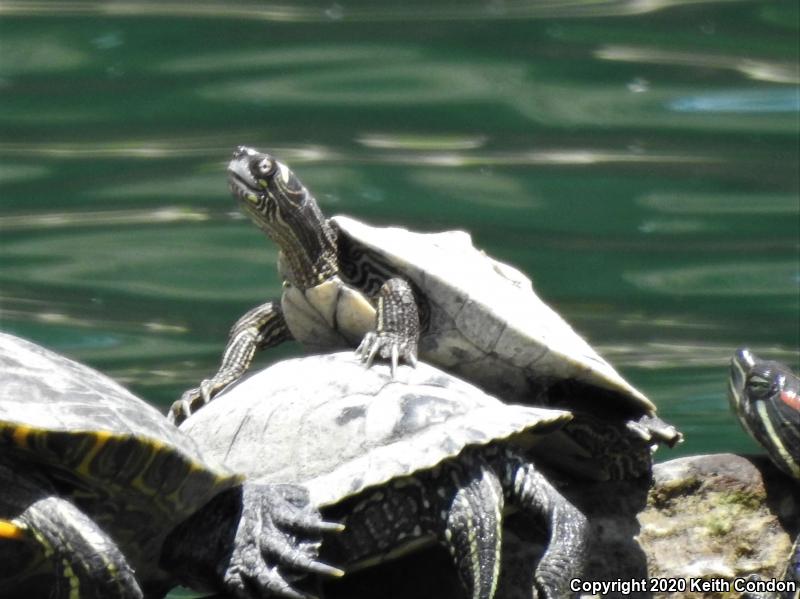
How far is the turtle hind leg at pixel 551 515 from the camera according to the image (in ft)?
9.32

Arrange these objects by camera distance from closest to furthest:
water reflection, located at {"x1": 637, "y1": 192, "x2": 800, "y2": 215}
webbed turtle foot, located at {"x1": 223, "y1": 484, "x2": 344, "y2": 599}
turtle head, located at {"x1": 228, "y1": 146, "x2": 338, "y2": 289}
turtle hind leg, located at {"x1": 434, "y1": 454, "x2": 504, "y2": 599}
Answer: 1. webbed turtle foot, located at {"x1": 223, "y1": 484, "x2": 344, "y2": 599}
2. turtle hind leg, located at {"x1": 434, "y1": 454, "x2": 504, "y2": 599}
3. turtle head, located at {"x1": 228, "y1": 146, "x2": 338, "y2": 289}
4. water reflection, located at {"x1": 637, "y1": 192, "x2": 800, "y2": 215}

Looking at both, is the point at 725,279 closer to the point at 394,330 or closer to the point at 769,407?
the point at 769,407

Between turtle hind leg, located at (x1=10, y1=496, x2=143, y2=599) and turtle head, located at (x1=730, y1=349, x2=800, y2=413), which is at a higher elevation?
turtle hind leg, located at (x1=10, y1=496, x2=143, y2=599)

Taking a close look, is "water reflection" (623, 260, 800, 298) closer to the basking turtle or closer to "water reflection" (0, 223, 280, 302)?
"water reflection" (0, 223, 280, 302)

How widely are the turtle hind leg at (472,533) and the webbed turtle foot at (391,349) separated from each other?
37 centimetres

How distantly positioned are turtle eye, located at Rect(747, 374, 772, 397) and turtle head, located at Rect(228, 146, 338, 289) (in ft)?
3.23

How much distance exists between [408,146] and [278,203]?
350 cm

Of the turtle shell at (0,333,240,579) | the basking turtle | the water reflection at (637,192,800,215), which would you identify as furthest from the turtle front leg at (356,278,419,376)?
the water reflection at (637,192,800,215)

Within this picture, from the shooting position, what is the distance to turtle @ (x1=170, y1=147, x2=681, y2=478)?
10.4 feet

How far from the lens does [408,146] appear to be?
7.06 meters

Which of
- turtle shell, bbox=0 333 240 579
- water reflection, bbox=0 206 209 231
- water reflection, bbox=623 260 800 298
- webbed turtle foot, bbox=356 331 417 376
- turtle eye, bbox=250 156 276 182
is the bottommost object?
water reflection, bbox=623 260 800 298

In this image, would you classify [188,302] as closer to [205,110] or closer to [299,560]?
[205,110]

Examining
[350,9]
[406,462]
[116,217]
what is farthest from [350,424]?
[350,9]

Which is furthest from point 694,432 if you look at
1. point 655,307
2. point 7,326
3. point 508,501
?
point 508,501
